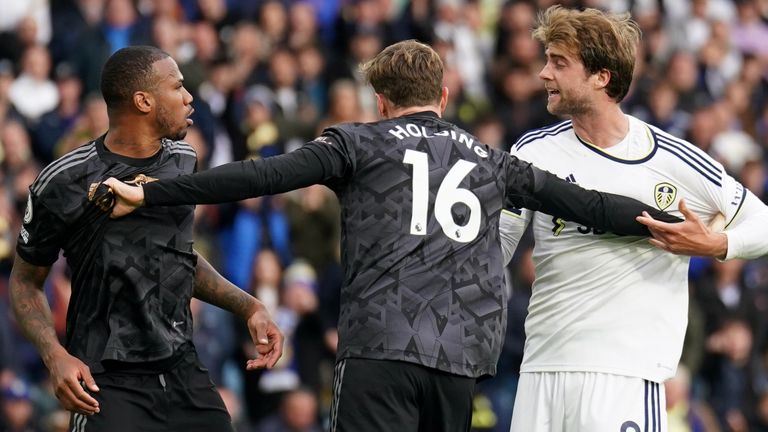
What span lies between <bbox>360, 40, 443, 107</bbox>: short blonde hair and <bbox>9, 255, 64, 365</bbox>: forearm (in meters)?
1.69

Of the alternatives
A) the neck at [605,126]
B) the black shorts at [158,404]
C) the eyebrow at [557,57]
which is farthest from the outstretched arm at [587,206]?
the black shorts at [158,404]

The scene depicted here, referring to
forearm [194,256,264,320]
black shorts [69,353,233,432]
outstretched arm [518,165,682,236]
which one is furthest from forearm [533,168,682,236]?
black shorts [69,353,233,432]

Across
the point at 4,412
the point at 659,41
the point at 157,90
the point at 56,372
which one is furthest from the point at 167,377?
the point at 659,41

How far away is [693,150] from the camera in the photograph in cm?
709

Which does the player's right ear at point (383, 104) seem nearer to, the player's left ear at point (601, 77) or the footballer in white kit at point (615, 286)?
the footballer in white kit at point (615, 286)

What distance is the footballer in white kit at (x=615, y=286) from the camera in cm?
689

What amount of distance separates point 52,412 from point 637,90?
7704mm

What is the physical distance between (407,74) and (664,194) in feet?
4.76

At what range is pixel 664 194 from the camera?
698cm

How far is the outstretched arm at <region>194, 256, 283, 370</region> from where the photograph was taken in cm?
672

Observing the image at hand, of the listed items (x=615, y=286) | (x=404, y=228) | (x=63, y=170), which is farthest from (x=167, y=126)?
(x=615, y=286)

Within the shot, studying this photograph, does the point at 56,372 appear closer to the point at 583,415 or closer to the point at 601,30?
the point at 583,415

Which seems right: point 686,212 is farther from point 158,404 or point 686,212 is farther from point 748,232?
point 158,404

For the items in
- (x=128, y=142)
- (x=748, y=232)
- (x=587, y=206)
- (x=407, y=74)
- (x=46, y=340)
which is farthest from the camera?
(x=748, y=232)
